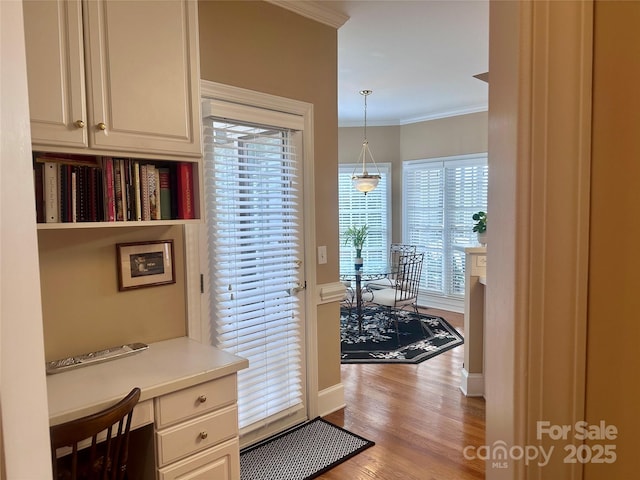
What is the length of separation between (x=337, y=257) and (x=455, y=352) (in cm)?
209

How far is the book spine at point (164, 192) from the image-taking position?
1968 millimetres

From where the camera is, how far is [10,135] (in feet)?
1.86

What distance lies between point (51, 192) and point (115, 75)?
1.68ft

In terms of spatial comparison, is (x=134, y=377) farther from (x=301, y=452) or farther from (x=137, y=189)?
(x=301, y=452)

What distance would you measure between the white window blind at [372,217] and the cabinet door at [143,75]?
16.3 feet

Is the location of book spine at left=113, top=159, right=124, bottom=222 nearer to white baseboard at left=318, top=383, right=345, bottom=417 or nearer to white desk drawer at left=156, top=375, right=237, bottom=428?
white desk drawer at left=156, top=375, right=237, bottom=428

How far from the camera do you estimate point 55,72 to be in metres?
1.54

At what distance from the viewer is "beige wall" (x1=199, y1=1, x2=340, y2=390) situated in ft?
7.89

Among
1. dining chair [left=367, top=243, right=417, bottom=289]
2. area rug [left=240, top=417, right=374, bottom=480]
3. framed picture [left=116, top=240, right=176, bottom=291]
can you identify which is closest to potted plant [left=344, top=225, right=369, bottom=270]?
dining chair [left=367, top=243, right=417, bottom=289]

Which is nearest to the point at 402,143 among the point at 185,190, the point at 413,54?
the point at 413,54

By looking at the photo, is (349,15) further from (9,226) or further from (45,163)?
(9,226)

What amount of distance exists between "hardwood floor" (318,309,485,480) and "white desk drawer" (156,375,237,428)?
942 mm

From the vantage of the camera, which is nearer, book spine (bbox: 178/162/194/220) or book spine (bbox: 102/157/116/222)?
book spine (bbox: 102/157/116/222)

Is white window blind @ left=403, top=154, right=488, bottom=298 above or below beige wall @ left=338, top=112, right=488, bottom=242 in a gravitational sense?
below
